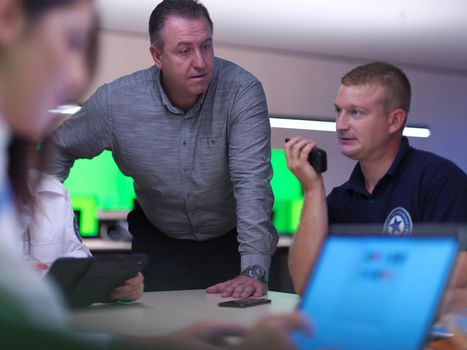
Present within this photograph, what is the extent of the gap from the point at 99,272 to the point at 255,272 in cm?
68

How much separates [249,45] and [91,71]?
23.4 feet

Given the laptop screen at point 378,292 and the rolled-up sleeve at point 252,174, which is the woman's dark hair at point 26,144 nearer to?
the laptop screen at point 378,292

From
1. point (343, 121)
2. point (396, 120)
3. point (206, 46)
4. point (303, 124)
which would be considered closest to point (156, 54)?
point (206, 46)

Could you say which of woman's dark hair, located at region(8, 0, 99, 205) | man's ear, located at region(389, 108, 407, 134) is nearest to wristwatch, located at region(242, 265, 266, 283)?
man's ear, located at region(389, 108, 407, 134)

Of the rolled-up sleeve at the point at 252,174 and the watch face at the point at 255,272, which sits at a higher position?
the rolled-up sleeve at the point at 252,174

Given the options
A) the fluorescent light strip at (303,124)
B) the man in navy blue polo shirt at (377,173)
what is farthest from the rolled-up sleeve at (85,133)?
the fluorescent light strip at (303,124)

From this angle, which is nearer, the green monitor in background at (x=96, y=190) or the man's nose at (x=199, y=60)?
the man's nose at (x=199, y=60)

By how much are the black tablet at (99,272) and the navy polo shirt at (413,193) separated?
77 centimetres

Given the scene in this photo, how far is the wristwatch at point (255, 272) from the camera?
202 centimetres

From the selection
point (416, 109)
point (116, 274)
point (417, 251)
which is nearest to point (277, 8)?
point (416, 109)

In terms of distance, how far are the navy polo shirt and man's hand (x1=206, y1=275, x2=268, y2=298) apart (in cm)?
36

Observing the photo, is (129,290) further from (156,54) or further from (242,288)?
(156,54)

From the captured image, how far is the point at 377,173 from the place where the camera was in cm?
210

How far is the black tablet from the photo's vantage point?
49.1 inches
